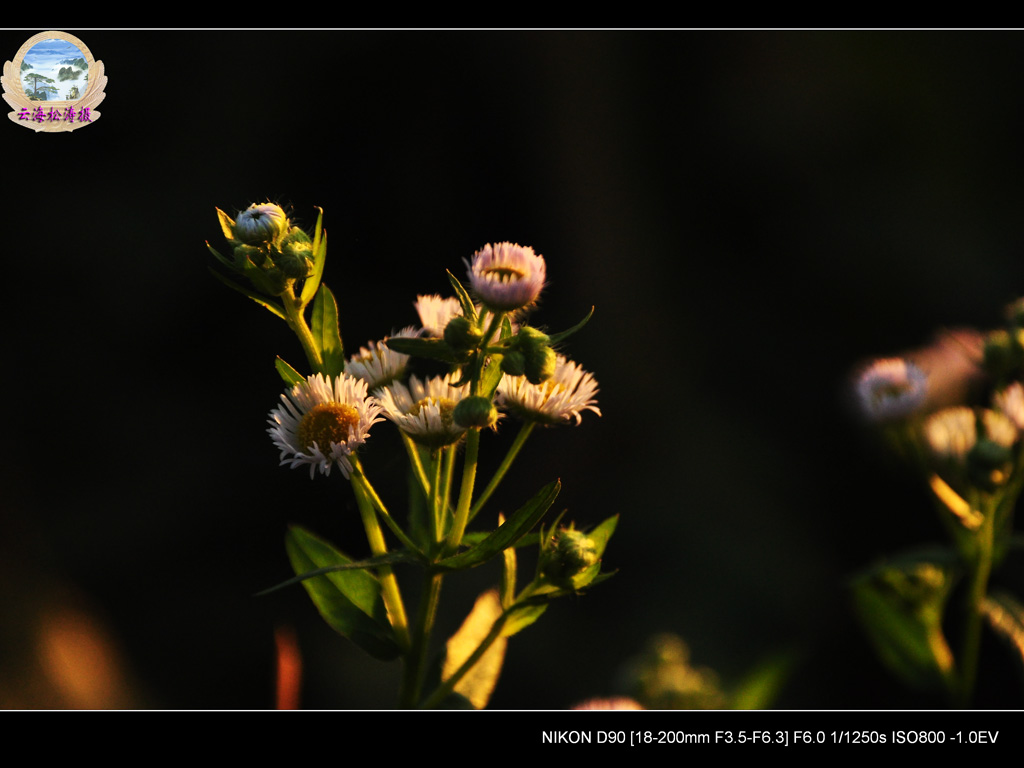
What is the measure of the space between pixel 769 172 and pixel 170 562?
2.11 metres

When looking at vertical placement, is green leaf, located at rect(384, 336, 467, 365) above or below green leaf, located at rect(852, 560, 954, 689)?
above

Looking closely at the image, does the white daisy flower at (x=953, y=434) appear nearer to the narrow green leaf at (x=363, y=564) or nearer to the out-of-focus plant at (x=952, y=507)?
the out-of-focus plant at (x=952, y=507)

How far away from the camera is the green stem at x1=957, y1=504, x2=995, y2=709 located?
1188mm

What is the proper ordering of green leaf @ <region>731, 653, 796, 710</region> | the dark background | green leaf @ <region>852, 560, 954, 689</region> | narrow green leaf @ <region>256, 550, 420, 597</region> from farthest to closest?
the dark background
green leaf @ <region>852, 560, 954, 689</region>
green leaf @ <region>731, 653, 796, 710</region>
narrow green leaf @ <region>256, 550, 420, 597</region>

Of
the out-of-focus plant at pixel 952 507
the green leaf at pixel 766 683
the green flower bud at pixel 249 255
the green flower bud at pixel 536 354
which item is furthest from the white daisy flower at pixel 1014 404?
the green flower bud at pixel 249 255

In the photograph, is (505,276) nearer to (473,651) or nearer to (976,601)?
(473,651)

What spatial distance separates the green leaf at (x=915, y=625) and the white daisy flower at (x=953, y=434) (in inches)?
6.7

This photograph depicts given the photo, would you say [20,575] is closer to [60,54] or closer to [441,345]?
[60,54]

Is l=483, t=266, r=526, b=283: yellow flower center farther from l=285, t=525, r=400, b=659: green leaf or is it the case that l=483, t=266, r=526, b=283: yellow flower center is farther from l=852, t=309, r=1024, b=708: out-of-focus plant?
l=852, t=309, r=1024, b=708: out-of-focus plant

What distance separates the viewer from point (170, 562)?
2.24 metres

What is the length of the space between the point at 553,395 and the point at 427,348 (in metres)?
0.15

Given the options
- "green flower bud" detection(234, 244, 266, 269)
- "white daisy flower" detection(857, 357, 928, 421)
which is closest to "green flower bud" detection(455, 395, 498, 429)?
"green flower bud" detection(234, 244, 266, 269)

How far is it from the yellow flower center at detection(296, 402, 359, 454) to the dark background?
3.74ft
